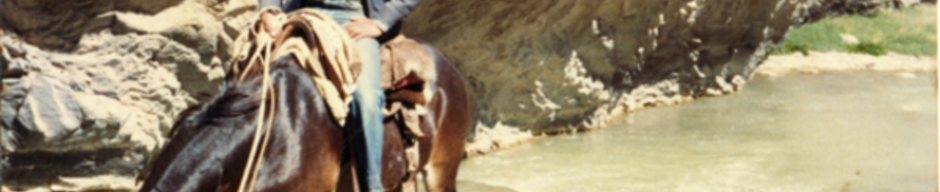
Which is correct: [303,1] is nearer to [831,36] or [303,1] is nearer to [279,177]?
[279,177]

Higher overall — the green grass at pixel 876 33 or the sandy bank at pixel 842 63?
the green grass at pixel 876 33

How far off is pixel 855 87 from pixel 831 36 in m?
4.03

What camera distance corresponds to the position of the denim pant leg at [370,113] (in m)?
3.18

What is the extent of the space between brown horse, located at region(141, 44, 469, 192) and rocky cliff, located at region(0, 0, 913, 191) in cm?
187

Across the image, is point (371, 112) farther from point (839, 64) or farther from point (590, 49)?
point (839, 64)

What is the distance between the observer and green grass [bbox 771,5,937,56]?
41.7 feet

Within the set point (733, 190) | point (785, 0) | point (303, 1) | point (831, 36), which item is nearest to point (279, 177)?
point (303, 1)

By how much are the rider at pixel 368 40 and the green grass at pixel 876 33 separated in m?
9.73

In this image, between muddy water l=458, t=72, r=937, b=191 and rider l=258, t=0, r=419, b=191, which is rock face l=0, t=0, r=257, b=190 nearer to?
rider l=258, t=0, r=419, b=191

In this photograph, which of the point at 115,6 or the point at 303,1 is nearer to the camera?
the point at 303,1

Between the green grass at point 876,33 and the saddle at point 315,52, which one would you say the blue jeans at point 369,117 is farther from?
the green grass at point 876,33

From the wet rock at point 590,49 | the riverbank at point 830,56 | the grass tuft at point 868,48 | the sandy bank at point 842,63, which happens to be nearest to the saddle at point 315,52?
the wet rock at point 590,49

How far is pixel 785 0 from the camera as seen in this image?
8.79m

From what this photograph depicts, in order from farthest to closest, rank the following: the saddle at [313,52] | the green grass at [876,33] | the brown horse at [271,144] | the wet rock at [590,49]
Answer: the green grass at [876,33] < the wet rock at [590,49] < the saddle at [313,52] < the brown horse at [271,144]
